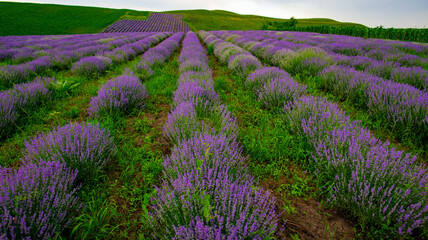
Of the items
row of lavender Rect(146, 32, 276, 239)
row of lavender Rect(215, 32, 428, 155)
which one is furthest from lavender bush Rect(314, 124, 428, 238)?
row of lavender Rect(215, 32, 428, 155)

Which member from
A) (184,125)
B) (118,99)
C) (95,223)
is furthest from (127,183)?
(118,99)

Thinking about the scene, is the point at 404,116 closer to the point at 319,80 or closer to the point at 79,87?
the point at 319,80

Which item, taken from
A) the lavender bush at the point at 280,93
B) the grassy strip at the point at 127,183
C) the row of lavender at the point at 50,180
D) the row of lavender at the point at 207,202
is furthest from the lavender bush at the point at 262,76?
the row of lavender at the point at 50,180

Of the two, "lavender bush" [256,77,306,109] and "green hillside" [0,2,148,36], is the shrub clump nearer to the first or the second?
"lavender bush" [256,77,306,109]

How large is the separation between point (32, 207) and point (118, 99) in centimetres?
217

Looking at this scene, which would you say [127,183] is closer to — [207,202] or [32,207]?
[32,207]

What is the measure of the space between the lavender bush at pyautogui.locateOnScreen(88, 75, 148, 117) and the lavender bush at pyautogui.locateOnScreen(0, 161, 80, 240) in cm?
165

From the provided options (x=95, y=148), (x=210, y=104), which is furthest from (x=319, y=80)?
(x=95, y=148)

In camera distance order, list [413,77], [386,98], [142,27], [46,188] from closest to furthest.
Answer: [46,188], [386,98], [413,77], [142,27]

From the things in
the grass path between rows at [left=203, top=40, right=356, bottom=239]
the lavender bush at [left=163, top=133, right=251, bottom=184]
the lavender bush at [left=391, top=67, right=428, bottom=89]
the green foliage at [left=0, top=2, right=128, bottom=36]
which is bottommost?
the grass path between rows at [left=203, top=40, right=356, bottom=239]

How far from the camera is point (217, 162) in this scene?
144 centimetres

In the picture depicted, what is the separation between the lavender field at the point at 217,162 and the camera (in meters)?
1.20

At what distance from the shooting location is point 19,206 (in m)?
1.19

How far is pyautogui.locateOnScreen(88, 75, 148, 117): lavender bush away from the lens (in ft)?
9.70
